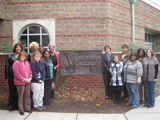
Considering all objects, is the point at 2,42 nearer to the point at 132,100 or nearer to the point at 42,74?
the point at 42,74

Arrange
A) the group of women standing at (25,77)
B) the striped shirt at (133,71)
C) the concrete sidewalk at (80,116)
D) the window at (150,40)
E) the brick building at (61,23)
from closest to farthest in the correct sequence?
the concrete sidewalk at (80,116) < the group of women standing at (25,77) < the striped shirt at (133,71) < the brick building at (61,23) < the window at (150,40)

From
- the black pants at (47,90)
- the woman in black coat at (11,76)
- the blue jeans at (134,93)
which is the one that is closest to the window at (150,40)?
the blue jeans at (134,93)

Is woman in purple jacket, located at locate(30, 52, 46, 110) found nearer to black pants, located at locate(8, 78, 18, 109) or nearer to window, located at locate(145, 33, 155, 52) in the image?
black pants, located at locate(8, 78, 18, 109)

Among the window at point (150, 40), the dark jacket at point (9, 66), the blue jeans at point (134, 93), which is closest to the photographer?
the dark jacket at point (9, 66)

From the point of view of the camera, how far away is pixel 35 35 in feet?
26.7

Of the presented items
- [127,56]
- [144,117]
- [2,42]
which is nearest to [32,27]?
[2,42]

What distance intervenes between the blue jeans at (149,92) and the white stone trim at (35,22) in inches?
176

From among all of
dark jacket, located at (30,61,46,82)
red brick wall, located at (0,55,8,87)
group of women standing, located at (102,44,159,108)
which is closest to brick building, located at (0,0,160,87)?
red brick wall, located at (0,55,8,87)

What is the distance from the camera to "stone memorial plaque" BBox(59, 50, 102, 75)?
6062 millimetres

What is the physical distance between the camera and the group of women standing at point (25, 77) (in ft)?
15.0

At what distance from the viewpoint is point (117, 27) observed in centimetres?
845

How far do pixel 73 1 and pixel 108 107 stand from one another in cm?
500

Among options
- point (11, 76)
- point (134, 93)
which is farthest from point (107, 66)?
point (11, 76)

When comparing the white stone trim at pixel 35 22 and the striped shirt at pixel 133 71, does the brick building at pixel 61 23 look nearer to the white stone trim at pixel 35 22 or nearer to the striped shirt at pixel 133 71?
the white stone trim at pixel 35 22
